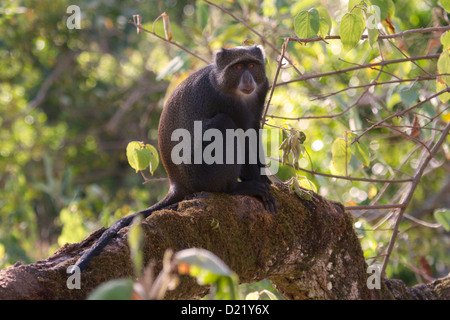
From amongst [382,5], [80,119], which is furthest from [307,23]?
[80,119]

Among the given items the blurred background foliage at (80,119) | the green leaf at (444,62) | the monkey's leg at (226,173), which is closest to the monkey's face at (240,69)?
the monkey's leg at (226,173)

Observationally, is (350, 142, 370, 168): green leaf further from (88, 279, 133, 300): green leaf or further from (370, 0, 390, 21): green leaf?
(88, 279, 133, 300): green leaf

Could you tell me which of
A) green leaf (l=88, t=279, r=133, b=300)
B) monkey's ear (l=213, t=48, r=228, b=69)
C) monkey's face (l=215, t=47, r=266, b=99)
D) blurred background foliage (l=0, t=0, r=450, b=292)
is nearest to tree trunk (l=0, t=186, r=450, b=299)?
green leaf (l=88, t=279, r=133, b=300)

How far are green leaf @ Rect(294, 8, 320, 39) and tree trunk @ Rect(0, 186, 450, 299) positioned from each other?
3.70 ft

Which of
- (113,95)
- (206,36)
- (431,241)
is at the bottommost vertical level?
(431,241)

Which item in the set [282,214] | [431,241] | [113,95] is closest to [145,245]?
[282,214]

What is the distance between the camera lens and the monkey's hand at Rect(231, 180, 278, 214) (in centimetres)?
369

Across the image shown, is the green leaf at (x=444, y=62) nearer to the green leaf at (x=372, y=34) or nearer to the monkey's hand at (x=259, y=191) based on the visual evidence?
the green leaf at (x=372, y=34)

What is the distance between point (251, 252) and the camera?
3.34 metres

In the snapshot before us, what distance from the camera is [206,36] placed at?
7.57 meters

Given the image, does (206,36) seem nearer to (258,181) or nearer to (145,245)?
(258,181)

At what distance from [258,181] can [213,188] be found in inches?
13.7

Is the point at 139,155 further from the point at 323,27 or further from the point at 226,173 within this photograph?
the point at 323,27

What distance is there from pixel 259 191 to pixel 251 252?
0.65m
